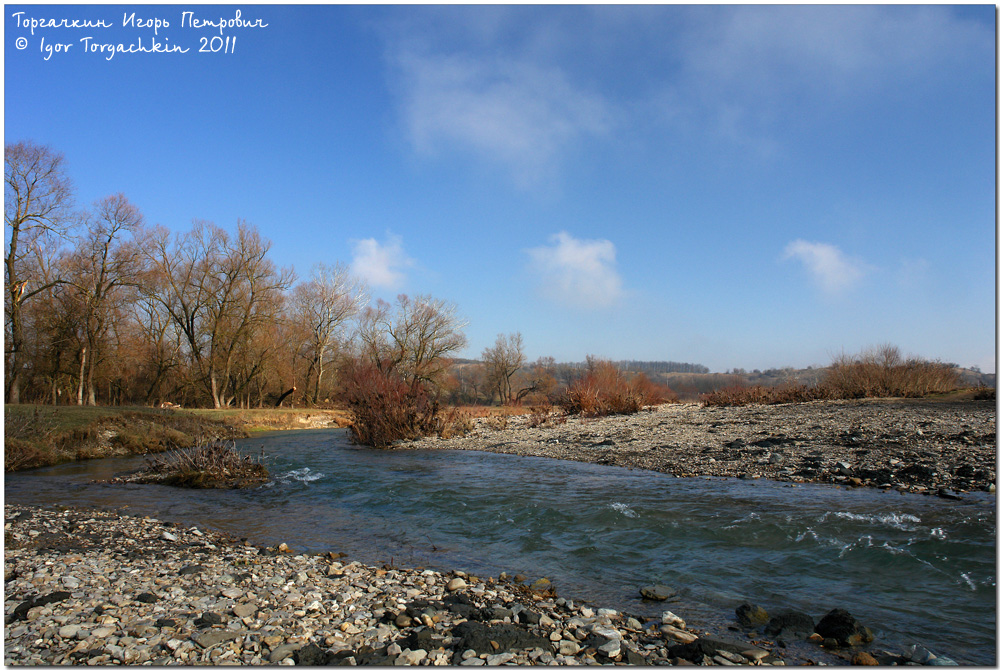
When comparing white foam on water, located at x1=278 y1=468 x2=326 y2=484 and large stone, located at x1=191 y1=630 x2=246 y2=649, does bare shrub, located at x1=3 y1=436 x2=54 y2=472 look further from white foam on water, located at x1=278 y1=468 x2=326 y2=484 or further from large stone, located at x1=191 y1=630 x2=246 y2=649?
large stone, located at x1=191 y1=630 x2=246 y2=649

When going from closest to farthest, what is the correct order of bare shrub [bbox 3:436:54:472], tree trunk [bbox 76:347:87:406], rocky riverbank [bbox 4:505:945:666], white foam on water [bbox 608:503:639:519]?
rocky riverbank [bbox 4:505:945:666] → white foam on water [bbox 608:503:639:519] → bare shrub [bbox 3:436:54:472] → tree trunk [bbox 76:347:87:406]

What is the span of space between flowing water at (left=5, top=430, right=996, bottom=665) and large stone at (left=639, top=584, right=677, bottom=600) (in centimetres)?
14

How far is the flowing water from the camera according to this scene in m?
5.23

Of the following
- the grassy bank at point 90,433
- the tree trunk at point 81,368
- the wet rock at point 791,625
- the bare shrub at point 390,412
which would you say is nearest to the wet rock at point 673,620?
the wet rock at point 791,625

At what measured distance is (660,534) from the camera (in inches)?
295

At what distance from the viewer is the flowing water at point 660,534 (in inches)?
206

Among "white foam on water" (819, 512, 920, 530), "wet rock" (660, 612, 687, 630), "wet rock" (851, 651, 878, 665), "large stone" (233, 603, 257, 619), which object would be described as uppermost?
"white foam on water" (819, 512, 920, 530)

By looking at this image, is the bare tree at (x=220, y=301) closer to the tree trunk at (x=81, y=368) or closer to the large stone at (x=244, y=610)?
the tree trunk at (x=81, y=368)

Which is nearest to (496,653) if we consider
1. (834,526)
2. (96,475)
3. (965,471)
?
(834,526)

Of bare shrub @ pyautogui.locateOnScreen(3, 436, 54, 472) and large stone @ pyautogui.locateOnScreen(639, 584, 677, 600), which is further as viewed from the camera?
bare shrub @ pyautogui.locateOnScreen(3, 436, 54, 472)

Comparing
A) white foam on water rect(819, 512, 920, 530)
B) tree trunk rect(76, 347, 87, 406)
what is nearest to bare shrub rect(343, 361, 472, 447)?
white foam on water rect(819, 512, 920, 530)

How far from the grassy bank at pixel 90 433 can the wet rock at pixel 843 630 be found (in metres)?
19.2

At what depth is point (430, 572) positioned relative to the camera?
20.2 feet

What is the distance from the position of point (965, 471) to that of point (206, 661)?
12003 mm
